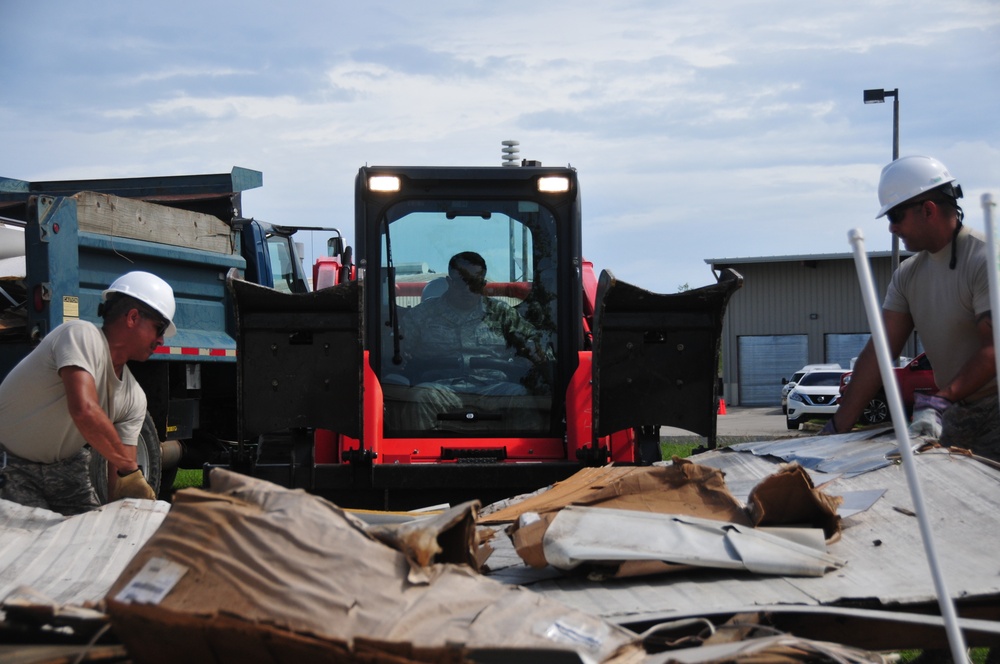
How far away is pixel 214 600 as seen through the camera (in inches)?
97.3

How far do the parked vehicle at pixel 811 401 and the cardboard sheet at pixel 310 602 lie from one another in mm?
21984

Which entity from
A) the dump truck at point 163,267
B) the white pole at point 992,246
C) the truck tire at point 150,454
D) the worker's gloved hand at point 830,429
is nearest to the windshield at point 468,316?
the dump truck at point 163,267

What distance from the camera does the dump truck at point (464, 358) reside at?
6.18 metres

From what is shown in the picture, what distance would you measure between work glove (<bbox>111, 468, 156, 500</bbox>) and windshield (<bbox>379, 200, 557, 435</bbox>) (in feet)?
8.21

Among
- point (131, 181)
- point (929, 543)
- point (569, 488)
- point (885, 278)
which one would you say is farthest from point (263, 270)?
point (885, 278)

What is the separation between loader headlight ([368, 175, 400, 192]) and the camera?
7.05 meters

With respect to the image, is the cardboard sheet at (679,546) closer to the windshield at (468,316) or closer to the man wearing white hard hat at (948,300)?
the man wearing white hard hat at (948,300)

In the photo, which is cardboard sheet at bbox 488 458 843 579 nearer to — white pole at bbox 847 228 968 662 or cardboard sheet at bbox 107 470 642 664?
cardboard sheet at bbox 107 470 642 664

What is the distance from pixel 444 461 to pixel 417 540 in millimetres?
4126

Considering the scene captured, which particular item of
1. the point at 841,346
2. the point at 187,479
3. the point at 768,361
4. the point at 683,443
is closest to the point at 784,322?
the point at 768,361

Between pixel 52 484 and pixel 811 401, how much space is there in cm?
2118

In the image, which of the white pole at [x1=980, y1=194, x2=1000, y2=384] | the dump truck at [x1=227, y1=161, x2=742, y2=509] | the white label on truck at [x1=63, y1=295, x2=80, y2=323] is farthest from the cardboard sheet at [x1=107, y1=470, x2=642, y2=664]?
the white label on truck at [x1=63, y1=295, x2=80, y2=323]

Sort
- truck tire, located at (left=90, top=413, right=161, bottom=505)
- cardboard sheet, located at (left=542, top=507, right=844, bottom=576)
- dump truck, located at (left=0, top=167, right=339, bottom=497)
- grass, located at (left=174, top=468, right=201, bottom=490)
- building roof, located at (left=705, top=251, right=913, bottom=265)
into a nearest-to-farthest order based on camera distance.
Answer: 1. cardboard sheet, located at (left=542, top=507, right=844, bottom=576)
2. dump truck, located at (left=0, top=167, right=339, bottom=497)
3. truck tire, located at (left=90, top=413, right=161, bottom=505)
4. grass, located at (left=174, top=468, right=201, bottom=490)
5. building roof, located at (left=705, top=251, right=913, bottom=265)

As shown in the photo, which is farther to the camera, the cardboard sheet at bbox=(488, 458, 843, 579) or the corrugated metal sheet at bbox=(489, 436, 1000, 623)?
the cardboard sheet at bbox=(488, 458, 843, 579)
